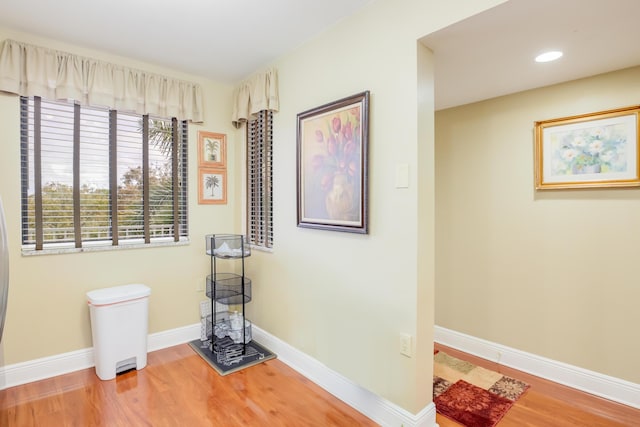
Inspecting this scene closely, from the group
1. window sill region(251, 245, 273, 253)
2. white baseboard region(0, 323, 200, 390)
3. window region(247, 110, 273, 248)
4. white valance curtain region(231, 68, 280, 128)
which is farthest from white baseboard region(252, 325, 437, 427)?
white valance curtain region(231, 68, 280, 128)

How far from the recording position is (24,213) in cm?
245

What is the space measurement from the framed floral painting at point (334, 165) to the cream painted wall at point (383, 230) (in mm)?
67

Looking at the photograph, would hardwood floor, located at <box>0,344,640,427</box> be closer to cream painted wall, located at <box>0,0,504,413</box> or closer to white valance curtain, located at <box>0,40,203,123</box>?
cream painted wall, located at <box>0,0,504,413</box>

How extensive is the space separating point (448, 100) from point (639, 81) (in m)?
1.20

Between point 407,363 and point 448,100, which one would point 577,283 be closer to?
point 407,363

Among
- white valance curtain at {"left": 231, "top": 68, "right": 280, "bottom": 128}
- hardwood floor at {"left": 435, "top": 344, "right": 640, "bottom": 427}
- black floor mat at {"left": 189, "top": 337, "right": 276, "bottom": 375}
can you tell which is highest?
white valance curtain at {"left": 231, "top": 68, "right": 280, "bottom": 128}

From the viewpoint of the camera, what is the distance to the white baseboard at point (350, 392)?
1889 mm

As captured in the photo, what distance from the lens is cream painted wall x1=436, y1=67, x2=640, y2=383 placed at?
2236 mm

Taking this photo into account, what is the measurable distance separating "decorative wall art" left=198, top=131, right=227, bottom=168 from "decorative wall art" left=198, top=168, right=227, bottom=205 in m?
0.07

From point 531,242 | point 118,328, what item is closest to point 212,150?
point 118,328

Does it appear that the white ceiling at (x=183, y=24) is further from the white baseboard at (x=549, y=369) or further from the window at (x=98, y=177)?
the white baseboard at (x=549, y=369)

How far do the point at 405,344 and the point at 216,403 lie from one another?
129cm

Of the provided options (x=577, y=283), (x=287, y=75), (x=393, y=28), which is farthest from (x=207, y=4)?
(x=577, y=283)

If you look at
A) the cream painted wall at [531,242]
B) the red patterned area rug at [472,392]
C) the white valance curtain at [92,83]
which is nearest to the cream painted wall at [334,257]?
the white valance curtain at [92,83]
